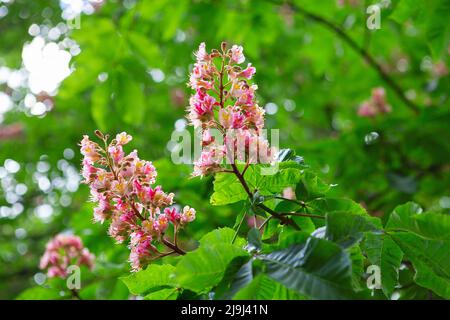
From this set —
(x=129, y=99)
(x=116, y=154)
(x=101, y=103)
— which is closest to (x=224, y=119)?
(x=116, y=154)

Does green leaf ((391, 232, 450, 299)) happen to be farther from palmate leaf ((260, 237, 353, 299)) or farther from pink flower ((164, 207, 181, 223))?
pink flower ((164, 207, 181, 223))

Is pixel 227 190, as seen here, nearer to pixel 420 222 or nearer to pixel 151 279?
pixel 151 279

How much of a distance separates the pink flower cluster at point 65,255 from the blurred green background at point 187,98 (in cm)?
11

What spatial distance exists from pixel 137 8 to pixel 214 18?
1.86ft

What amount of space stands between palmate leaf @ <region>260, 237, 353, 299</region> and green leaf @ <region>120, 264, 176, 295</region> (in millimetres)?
335

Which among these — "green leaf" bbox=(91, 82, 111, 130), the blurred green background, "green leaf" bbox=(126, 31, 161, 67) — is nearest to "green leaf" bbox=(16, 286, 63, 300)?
the blurred green background

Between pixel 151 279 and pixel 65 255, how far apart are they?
1559 millimetres

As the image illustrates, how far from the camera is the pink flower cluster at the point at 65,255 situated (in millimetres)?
2744

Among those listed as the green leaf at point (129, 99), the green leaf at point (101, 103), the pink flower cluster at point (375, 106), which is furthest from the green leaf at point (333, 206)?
the pink flower cluster at point (375, 106)

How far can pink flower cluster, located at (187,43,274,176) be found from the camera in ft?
4.58

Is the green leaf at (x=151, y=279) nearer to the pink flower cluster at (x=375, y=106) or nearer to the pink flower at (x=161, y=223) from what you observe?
the pink flower at (x=161, y=223)

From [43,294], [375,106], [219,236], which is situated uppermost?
[375,106]

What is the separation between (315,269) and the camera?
3.51 feet
